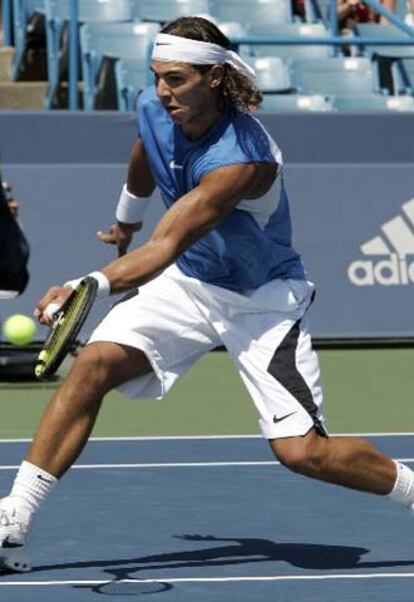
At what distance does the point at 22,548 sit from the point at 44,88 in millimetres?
8249

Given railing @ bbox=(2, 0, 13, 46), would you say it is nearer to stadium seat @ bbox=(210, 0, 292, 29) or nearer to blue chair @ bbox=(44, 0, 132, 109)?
blue chair @ bbox=(44, 0, 132, 109)

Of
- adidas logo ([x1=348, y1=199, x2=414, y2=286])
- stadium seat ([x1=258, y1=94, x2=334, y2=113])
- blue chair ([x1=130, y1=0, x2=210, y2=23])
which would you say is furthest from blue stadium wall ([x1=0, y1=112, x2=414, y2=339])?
blue chair ([x1=130, y1=0, x2=210, y2=23])

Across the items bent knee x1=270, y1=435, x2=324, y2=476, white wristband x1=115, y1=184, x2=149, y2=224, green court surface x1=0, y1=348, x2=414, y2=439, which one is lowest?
green court surface x1=0, y1=348, x2=414, y2=439

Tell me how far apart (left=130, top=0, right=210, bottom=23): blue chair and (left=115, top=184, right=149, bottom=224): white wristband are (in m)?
7.07

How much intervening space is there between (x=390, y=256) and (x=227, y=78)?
19.3 ft

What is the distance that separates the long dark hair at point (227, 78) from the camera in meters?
6.06

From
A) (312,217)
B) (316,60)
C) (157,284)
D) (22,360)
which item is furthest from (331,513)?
(316,60)

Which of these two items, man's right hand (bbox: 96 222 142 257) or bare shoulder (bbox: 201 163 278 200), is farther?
man's right hand (bbox: 96 222 142 257)

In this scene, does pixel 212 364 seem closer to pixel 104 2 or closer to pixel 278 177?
pixel 104 2

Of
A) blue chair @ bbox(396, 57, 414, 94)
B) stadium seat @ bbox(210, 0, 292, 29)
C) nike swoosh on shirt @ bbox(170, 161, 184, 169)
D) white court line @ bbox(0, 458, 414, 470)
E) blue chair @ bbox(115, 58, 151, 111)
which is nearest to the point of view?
nike swoosh on shirt @ bbox(170, 161, 184, 169)

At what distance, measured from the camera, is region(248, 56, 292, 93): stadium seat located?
43.8ft

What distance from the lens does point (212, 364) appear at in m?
11.4

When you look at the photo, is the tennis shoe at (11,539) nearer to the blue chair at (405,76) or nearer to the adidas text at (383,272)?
the adidas text at (383,272)

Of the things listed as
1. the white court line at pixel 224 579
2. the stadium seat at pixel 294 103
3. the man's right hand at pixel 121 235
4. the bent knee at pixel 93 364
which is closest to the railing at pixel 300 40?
the stadium seat at pixel 294 103
